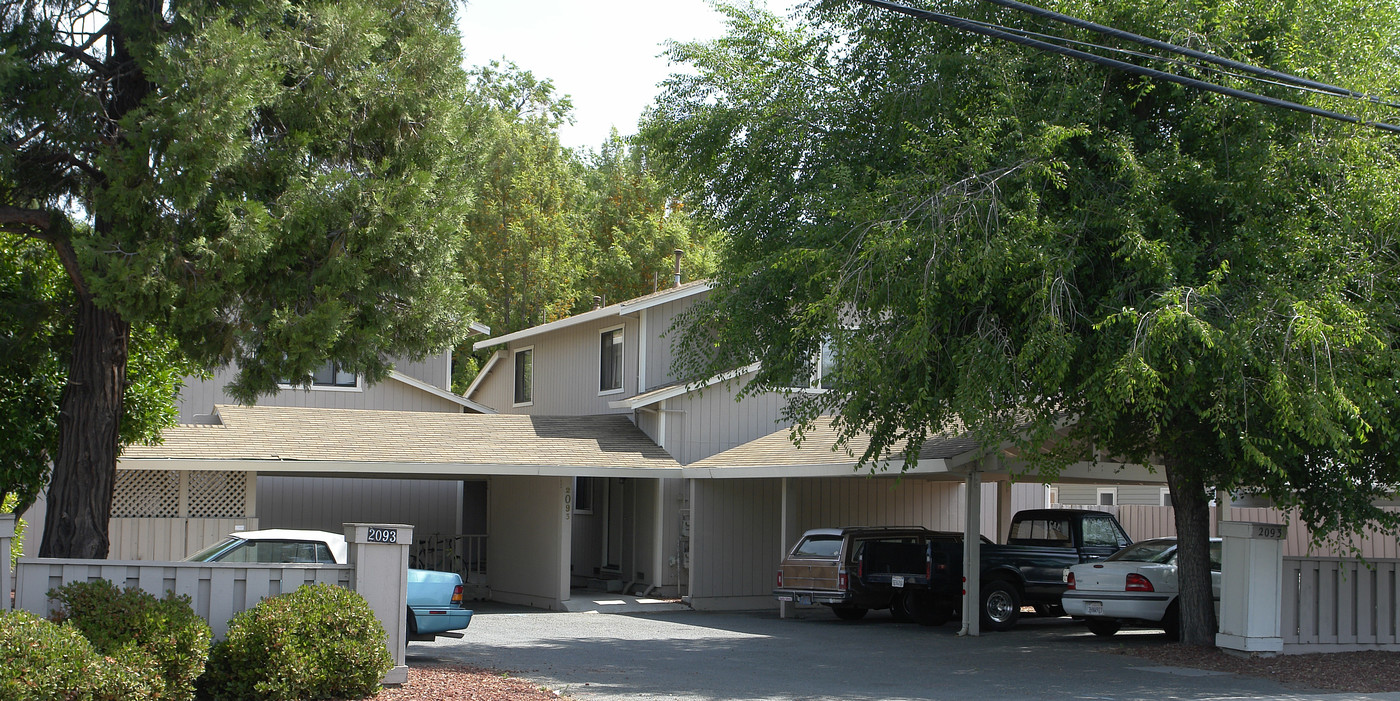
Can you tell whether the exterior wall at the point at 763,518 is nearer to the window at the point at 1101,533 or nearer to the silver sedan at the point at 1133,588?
the window at the point at 1101,533

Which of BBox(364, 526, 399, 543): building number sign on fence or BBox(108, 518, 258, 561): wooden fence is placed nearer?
BBox(364, 526, 399, 543): building number sign on fence

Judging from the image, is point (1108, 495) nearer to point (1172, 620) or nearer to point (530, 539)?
point (1172, 620)

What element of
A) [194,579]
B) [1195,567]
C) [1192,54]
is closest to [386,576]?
[194,579]

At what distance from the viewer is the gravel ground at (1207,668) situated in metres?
11.0

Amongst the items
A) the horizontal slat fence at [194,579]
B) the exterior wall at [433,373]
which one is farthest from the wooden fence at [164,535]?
the horizontal slat fence at [194,579]

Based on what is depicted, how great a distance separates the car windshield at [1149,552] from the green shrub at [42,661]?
44.0ft

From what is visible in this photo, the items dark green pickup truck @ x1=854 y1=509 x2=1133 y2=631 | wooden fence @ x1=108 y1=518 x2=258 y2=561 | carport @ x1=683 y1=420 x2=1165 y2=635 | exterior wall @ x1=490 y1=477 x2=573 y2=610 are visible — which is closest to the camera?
wooden fence @ x1=108 y1=518 x2=258 y2=561

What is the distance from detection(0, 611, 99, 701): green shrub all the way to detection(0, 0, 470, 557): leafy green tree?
2250 millimetres

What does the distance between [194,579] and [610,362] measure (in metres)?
15.6

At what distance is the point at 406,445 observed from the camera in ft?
67.2

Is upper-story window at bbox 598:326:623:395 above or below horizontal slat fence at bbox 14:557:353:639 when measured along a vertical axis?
above

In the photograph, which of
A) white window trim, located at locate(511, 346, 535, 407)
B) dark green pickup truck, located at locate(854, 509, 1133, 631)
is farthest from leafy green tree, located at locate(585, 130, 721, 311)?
dark green pickup truck, located at locate(854, 509, 1133, 631)

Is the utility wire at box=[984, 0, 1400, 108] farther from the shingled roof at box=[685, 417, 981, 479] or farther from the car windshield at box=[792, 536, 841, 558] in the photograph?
the car windshield at box=[792, 536, 841, 558]

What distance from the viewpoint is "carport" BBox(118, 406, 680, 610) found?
18.9 meters
